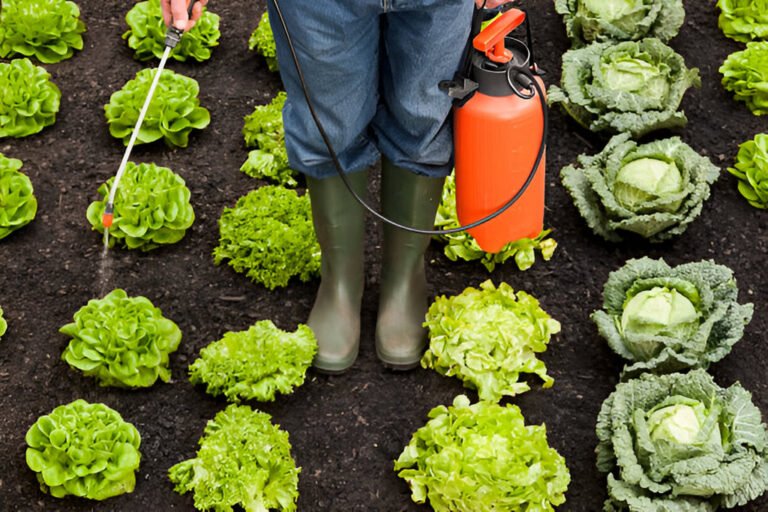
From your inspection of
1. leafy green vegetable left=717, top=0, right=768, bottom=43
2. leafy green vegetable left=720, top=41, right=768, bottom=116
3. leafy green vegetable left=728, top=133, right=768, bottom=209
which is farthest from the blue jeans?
leafy green vegetable left=717, top=0, right=768, bottom=43

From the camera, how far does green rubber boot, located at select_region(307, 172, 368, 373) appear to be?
3303 millimetres

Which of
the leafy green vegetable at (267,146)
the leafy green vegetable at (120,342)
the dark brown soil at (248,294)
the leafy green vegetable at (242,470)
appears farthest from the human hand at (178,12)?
the leafy green vegetable at (267,146)

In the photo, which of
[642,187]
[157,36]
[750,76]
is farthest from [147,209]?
[750,76]

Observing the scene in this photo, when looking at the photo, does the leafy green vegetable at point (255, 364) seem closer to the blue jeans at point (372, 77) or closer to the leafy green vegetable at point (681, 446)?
the blue jeans at point (372, 77)

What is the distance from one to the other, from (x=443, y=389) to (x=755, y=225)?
1.61 meters

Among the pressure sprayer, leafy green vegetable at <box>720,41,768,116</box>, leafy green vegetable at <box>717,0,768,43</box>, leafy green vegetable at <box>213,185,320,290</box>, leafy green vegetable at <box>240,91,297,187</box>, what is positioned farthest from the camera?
leafy green vegetable at <box>717,0,768,43</box>

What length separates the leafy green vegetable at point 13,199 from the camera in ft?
13.1

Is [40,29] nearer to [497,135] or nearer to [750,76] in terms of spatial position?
[497,135]

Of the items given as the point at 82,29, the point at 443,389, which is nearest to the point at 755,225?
the point at 443,389

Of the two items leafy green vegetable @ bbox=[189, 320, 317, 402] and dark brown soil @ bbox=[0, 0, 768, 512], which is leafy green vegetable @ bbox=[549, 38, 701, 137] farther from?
leafy green vegetable @ bbox=[189, 320, 317, 402]

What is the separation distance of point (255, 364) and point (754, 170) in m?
2.31

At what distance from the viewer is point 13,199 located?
13.1 feet

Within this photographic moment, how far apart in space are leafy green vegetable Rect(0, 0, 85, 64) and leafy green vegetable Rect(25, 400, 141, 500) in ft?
7.55

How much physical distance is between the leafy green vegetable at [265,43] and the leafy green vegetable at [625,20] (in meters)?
1.47
